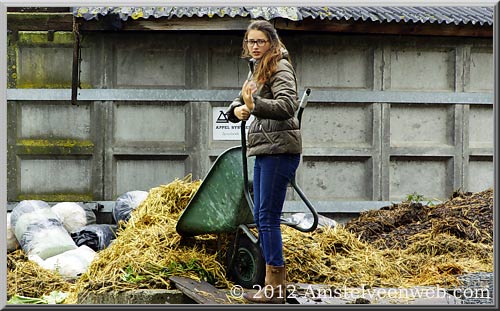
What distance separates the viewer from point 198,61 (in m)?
9.22

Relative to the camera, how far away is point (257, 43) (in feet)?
15.5

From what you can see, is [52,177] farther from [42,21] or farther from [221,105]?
[221,105]

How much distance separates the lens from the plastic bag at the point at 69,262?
6.79 m

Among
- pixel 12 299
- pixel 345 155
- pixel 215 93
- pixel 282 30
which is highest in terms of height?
pixel 282 30

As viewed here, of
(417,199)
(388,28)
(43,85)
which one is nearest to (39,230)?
(43,85)

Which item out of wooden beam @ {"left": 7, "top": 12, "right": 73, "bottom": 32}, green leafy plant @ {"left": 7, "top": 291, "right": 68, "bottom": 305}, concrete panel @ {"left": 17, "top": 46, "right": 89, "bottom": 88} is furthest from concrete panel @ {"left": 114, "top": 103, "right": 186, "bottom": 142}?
green leafy plant @ {"left": 7, "top": 291, "right": 68, "bottom": 305}

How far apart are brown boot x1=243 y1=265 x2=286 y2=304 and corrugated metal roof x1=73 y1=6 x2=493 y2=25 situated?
4334 mm

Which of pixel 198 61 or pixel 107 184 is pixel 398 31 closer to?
pixel 198 61

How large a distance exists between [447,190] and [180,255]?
16.1ft

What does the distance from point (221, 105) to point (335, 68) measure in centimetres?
149

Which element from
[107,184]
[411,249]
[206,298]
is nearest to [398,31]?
[411,249]

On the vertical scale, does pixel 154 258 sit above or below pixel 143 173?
below

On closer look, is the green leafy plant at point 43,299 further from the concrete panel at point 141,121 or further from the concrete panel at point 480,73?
the concrete panel at point 480,73

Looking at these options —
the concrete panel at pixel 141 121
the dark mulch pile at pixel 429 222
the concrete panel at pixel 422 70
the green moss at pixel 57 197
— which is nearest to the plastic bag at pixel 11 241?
the green moss at pixel 57 197
